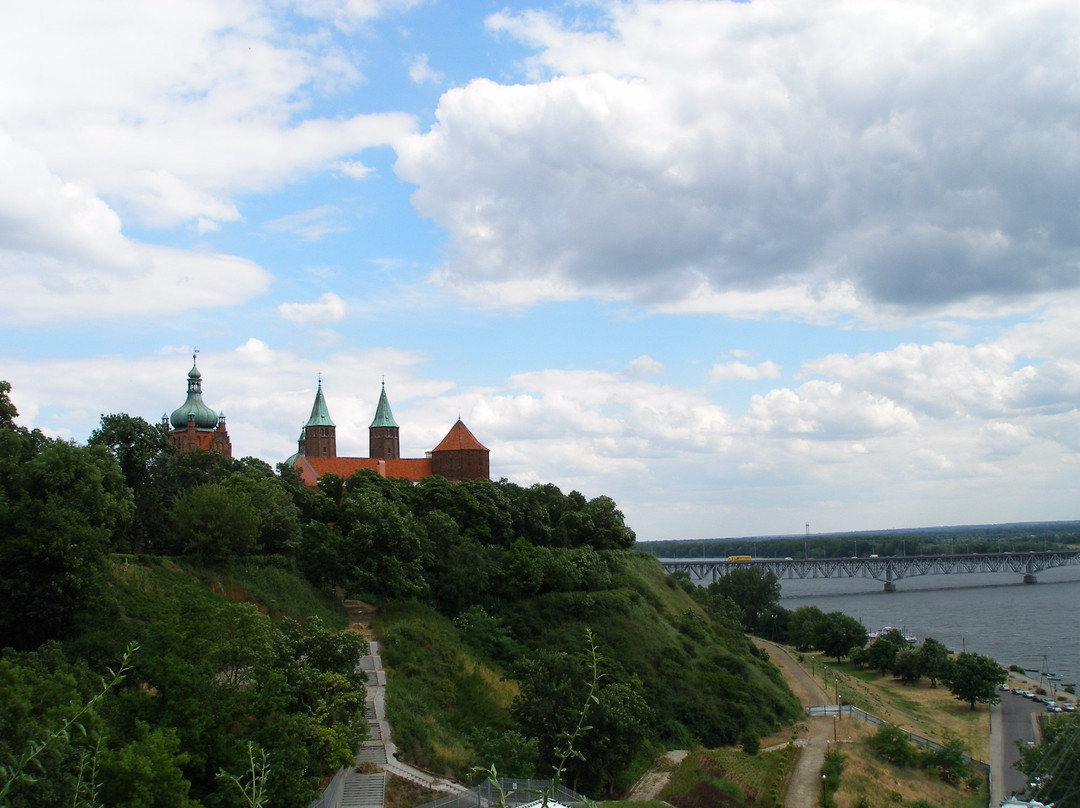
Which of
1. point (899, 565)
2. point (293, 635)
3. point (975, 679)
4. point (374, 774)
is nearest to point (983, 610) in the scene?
point (899, 565)

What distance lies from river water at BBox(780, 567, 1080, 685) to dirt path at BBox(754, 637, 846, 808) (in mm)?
24944

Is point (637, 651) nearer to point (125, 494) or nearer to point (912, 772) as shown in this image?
point (912, 772)

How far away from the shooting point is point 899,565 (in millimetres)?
166000

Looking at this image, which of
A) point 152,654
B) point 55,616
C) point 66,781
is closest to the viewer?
point 66,781

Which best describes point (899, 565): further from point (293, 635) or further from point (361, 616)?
point (293, 635)

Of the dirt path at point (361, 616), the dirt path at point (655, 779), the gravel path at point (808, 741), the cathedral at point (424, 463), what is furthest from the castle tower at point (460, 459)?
the dirt path at point (655, 779)

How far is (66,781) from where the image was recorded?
17.9m

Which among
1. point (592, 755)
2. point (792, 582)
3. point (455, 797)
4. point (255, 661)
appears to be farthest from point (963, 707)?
point (792, 582)

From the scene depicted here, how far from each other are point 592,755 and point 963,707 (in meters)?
44.0

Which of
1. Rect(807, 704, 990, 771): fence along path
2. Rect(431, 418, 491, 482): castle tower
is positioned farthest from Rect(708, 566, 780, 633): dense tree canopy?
Rect(807, 704, 990, 771): fence along path

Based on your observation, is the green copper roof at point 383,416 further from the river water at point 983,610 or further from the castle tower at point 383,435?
the river water at point 983,610

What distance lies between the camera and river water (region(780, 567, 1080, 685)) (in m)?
88.8

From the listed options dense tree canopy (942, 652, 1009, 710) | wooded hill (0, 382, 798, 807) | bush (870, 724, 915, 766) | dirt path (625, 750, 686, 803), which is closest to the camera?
wooded hill (0, 382, 798, 807)

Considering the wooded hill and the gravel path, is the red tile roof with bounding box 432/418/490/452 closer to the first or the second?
the wooded hill
